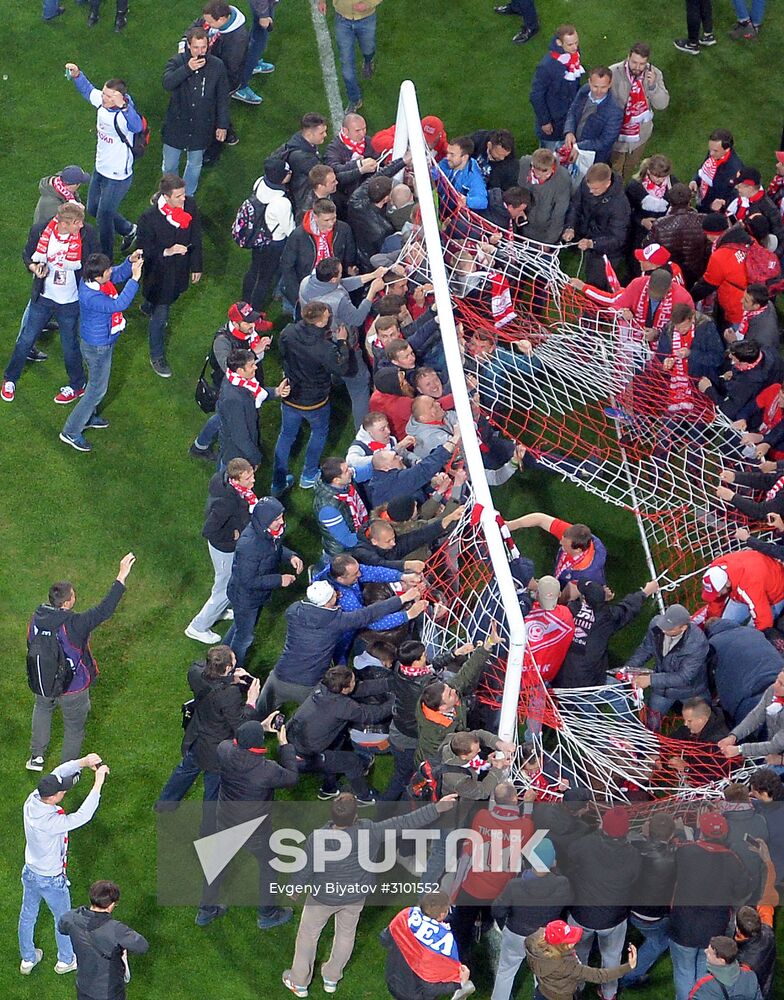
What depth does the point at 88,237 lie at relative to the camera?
513 inches

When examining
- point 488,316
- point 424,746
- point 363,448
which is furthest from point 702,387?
point 424,746

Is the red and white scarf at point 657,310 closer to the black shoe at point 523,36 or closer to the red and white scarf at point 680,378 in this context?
the red and white scarf at point 680,378

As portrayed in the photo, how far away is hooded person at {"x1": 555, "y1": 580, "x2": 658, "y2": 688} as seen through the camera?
37.1 ft

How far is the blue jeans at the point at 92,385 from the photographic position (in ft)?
42.8

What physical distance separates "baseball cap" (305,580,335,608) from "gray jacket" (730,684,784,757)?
283cm

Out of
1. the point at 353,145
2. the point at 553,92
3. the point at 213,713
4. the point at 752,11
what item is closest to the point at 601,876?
the point at 213,713

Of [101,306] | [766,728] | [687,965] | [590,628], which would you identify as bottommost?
[687,965]

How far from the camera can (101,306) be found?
12.7 m

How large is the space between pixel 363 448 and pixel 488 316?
1690 mm

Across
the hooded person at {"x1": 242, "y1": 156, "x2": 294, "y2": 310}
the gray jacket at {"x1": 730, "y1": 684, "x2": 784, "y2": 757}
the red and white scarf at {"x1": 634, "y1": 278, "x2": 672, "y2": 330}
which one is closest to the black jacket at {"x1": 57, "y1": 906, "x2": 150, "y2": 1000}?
the gray jacket at {"x1": 730, "y1": 684, "x2": 784, "y2": 757}

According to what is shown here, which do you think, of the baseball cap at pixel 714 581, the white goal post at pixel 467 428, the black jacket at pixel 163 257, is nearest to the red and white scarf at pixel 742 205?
the white goal post at pixel 467 428

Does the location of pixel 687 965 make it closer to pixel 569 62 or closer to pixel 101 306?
pixel 101 306

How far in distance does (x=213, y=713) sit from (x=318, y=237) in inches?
165

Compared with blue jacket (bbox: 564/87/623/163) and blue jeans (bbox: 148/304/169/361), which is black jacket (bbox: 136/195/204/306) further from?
blue jacket (bbox: 564/87/623/163)
